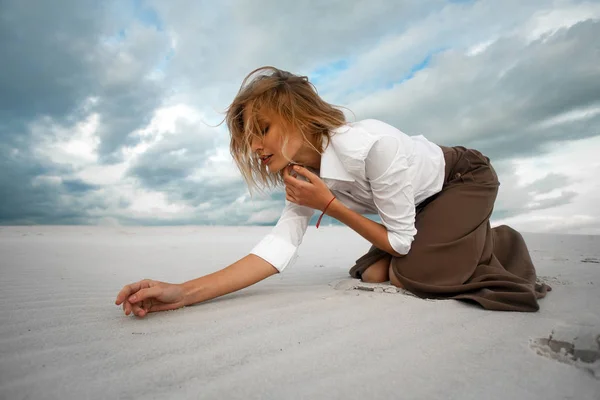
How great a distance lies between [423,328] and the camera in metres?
1.51

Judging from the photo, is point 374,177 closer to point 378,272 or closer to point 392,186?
point 392,186

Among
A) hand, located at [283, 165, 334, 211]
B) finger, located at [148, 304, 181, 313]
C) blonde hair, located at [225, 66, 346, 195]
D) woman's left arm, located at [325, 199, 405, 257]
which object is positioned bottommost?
finger, located at [148, 304, 181, 313]

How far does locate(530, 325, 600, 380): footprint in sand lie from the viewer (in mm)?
1222

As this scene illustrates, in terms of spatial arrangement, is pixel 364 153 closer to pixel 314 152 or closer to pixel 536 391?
pixel 314 152

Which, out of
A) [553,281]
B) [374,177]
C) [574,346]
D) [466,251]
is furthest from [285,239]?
[553,281]

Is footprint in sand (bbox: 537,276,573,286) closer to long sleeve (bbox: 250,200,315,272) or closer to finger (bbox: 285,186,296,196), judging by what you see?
long sleeve (bbox: 250,200,315,272)

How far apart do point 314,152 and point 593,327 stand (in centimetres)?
150

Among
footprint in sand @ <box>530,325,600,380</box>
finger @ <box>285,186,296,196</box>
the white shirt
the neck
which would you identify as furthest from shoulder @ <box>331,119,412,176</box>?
footprint in sand @ <box>530,325,600,380</box>

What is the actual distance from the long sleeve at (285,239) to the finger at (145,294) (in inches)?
23.4

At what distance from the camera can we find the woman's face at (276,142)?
6.63ft

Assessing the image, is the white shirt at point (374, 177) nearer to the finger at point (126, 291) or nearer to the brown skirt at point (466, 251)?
the brown skirt at point (466, 251)

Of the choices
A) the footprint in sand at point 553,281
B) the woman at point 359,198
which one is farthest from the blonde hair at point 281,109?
the footprint in sand at point 553,281

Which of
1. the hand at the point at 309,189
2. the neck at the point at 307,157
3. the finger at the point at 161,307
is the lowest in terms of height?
the finger at the point at 161,307

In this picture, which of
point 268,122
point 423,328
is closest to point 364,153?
point 268,122
